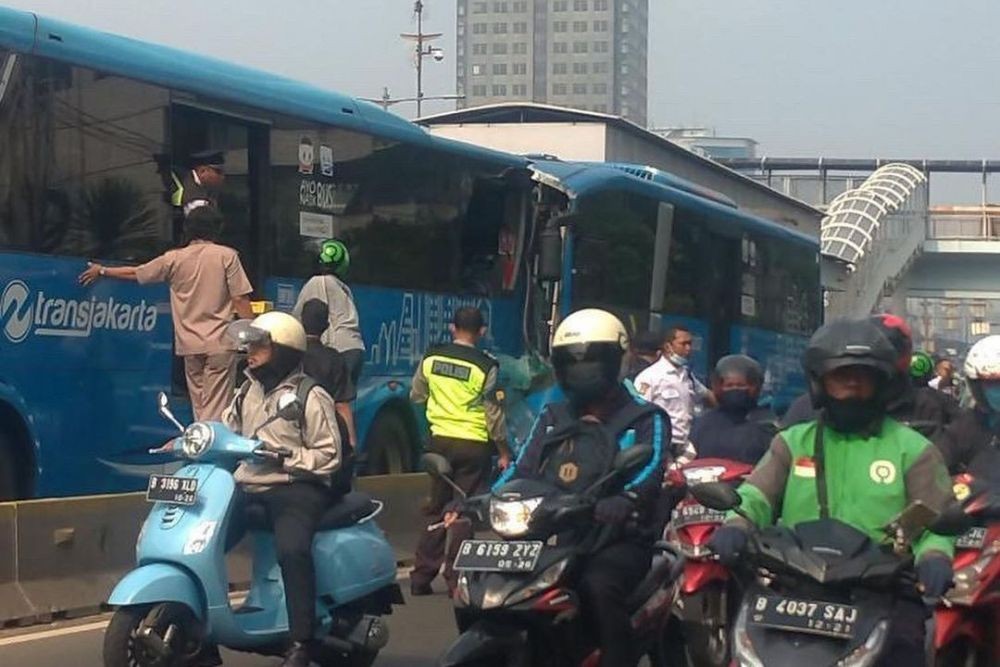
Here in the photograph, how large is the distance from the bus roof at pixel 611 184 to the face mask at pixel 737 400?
31.3ft

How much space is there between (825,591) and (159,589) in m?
3.21

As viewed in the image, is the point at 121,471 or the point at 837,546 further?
the point at 121,471

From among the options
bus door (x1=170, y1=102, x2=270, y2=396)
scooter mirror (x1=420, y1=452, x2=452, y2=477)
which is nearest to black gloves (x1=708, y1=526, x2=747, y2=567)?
scooter mirror (x1=420, y1=452, x2=452, y2=477)

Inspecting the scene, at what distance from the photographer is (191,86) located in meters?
13.3

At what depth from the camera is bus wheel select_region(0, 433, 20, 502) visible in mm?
11421

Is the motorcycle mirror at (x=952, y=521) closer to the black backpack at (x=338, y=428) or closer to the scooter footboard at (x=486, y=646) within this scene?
the scooter footboard at (x=486, y=646)

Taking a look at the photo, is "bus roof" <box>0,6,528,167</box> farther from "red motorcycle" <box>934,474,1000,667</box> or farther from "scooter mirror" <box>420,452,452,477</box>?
"red motorcycle" <box>934,474,1000,667</box>

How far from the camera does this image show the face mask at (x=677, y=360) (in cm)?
1304

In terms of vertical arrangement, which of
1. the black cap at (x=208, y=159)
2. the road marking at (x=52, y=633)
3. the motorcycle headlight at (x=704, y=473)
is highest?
the black cap at (x=208, y=159)

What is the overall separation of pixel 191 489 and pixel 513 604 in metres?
2.09

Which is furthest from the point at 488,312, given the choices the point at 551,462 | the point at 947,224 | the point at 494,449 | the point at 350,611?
the point at 947,224

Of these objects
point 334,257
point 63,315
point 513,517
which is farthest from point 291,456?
point 334,257

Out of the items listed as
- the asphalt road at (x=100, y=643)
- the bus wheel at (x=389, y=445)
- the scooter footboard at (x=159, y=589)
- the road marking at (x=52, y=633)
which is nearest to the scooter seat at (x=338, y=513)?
the scooter footboard at (x=159, y=589)

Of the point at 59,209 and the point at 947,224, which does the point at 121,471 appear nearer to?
the point at 59,209
